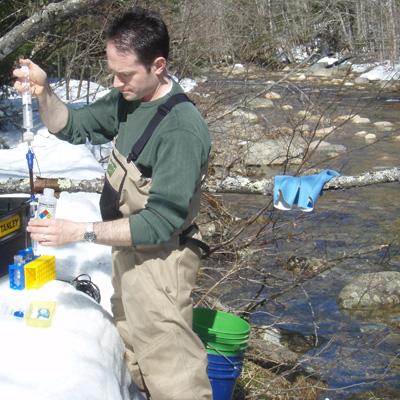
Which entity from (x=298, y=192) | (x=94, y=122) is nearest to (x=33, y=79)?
(x=94, y=122)

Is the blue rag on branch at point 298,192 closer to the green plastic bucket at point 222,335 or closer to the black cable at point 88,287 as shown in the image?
the green plastic bucket at point 222,335

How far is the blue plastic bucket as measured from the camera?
377 centimetres

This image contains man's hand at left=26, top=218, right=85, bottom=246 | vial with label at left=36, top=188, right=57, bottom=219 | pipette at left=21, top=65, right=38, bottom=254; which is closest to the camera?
man's hand at left=26, top=218, right=85, bottom=246

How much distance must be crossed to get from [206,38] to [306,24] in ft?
6.11

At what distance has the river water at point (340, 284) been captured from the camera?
5.96 metres

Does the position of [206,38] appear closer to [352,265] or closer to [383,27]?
[352,265]

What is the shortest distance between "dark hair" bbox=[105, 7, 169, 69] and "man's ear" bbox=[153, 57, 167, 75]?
1cm

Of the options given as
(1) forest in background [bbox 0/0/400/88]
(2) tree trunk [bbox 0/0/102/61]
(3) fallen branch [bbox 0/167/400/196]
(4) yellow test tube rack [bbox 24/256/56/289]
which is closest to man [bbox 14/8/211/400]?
(4) yellow test tube rack [bbox 24/256/56/289]

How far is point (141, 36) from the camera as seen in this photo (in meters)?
2.99

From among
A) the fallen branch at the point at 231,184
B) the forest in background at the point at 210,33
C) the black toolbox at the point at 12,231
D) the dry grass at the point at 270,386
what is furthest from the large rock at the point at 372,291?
the black toolbox at the point at 12,231

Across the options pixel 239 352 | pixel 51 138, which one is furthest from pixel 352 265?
pixel 239 352

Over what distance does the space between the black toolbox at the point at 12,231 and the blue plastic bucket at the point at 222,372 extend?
1.10 m

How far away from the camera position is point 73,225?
294cm

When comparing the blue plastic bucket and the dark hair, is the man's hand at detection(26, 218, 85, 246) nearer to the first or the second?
the dark hair
